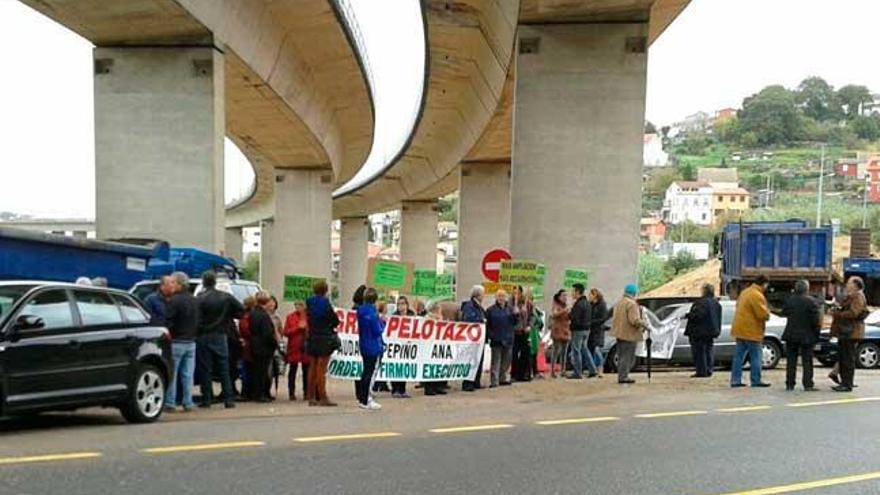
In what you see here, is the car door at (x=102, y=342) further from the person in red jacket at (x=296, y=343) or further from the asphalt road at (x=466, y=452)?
the person in red jacket at (x=296, y=343)

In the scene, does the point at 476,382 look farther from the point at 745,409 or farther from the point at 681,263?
the point at 681,263

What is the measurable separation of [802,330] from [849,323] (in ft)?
2.27

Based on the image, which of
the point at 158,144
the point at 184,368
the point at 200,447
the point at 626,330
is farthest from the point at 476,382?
the point at 158,144

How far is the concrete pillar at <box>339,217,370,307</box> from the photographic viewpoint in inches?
2918

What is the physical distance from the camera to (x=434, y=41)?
76.9ft

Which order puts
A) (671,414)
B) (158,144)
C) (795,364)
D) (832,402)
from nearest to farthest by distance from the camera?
(671,414)
(832,402)
(795,364)
(158,144)

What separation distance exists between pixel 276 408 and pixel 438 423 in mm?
2687

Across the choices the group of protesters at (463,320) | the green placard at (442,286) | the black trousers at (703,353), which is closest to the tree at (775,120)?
the green placard at (442,286)

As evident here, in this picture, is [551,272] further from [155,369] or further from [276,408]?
[155,369]

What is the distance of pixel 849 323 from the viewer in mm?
13734

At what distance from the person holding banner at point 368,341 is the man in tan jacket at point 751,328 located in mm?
5982

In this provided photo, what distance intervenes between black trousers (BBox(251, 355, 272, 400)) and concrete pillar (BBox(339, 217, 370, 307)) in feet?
197

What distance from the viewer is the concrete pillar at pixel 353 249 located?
2918 inches

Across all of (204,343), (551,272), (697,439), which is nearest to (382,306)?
(551,272)
